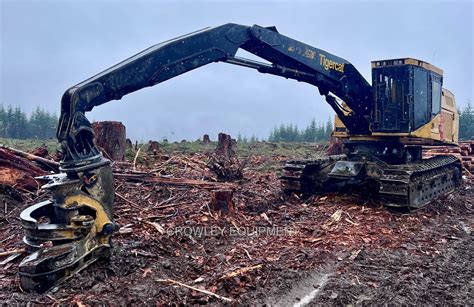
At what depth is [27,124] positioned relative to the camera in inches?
2137

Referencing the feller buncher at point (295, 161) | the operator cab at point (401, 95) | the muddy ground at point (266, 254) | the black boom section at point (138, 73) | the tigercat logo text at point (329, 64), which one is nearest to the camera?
the muddy ground at point (266, 254)

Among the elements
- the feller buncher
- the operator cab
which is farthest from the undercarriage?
the operator cab

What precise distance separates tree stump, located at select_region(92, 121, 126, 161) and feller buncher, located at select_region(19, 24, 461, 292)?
4575 millimetres

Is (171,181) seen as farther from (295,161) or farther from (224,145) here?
(224,145)

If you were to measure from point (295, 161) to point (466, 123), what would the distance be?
46.0 metres

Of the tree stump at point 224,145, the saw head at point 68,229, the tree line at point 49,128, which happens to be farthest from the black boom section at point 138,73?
the tree line at point 49,128

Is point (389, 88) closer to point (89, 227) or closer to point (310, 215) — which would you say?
point (310, 215)

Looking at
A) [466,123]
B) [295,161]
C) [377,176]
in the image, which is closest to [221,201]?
[295,161]

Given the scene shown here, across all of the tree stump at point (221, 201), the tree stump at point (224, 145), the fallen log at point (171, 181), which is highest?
the tree stump at point (224, 145)

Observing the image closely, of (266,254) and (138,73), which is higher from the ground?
(138,73)

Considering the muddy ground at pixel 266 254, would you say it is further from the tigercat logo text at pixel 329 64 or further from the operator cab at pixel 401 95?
the tigercat logo text at pixel 329 64

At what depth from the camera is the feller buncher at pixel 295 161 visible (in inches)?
184

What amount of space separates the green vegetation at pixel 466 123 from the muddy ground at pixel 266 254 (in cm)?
4253

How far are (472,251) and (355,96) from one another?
182 inches
